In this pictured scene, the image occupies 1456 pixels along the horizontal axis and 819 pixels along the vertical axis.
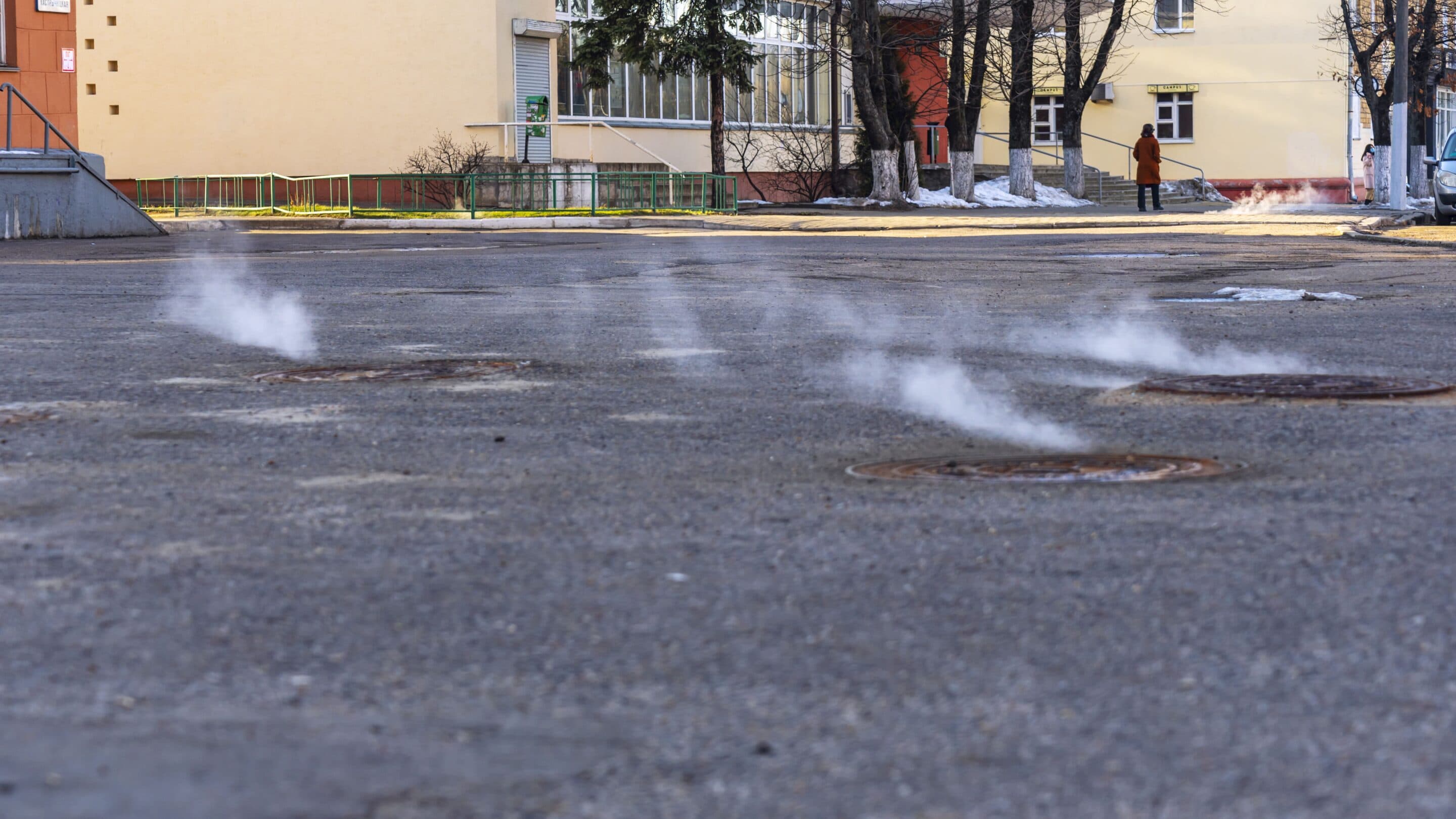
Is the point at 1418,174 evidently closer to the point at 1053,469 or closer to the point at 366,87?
the point at 366,87

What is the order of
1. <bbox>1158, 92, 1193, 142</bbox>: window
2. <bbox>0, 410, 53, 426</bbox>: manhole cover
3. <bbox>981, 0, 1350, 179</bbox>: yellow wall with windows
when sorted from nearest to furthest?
<bbox>0, 410, 53, 426</bbox>: manhole cover < <bbox>981, 0, 1350, 179</bbox>: yellow wall with windows < <bbox>1158, 92, 1193, 142</bbox>: window

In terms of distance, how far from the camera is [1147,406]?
7109mm

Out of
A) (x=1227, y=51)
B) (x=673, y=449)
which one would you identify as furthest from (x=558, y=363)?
(x=1227, y=51)

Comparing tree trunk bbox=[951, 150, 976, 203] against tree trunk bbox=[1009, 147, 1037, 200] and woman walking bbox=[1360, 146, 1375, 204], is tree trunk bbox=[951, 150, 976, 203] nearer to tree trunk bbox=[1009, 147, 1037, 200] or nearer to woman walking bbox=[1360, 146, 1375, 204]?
tree trunk bbox=[1009, 147, 1037, 200]

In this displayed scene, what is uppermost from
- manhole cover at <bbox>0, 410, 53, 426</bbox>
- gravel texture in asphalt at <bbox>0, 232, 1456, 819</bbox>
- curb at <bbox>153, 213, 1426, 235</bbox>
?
curb at <bbox>153, 213, 1426, 235</bbox>

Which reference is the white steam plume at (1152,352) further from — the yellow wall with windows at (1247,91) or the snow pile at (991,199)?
the yellow wall with windows at (1247,91)

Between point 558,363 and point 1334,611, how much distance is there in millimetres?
5648

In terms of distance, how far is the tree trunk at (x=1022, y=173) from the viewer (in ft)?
142

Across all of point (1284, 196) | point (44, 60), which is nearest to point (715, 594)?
point (44, 60)

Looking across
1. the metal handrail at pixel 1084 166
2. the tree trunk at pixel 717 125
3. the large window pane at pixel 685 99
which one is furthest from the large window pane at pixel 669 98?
the metal handrail at pixel 1084 166

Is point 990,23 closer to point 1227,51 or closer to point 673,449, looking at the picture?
point 1227,51

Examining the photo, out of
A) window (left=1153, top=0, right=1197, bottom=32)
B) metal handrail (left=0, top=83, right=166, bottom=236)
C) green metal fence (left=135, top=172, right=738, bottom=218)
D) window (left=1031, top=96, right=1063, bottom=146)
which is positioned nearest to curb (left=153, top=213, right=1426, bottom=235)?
green metal fence (left=135, top=172, right=738, bottom=218)

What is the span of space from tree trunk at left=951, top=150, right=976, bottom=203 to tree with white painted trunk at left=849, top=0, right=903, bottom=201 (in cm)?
171

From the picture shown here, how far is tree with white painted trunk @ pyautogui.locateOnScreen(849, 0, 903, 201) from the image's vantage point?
37.0 m
